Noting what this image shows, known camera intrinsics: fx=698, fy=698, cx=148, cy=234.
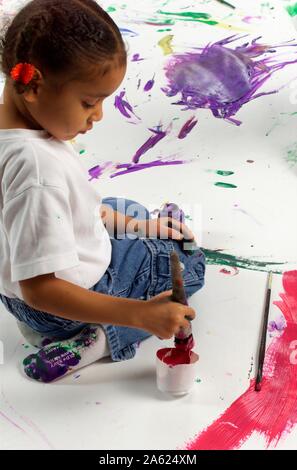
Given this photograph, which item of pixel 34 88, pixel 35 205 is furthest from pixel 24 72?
pixel 35 205

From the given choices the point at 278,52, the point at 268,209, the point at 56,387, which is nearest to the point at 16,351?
the point at 56,387

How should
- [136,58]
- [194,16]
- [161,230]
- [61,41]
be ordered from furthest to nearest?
[194,16] < [136,58] < [161,230] < [61,41]

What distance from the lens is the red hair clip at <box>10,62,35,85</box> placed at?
2.56ft

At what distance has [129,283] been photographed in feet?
3.45

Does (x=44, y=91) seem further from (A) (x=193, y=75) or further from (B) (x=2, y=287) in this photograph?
(A) (x=193, y=75)

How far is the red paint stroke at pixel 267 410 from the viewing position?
0.89m

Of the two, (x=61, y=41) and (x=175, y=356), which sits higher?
(x=61, y=41)

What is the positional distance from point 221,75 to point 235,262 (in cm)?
58

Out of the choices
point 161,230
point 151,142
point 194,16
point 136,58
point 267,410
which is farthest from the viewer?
point 194,16

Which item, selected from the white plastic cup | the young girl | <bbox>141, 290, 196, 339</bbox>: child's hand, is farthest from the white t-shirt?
the white plastic cup

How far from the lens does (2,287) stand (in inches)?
36.5

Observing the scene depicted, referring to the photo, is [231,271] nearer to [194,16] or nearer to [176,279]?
[176,279]

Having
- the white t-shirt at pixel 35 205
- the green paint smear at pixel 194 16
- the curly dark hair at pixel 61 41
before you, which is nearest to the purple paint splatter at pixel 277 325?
the white t-shirt at pixel 35 205

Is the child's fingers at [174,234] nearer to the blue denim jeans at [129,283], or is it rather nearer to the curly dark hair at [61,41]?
the blue denim jeans at [129,283]
